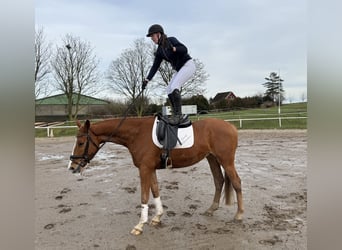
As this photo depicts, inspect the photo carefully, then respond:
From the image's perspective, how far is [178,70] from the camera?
3.39 m

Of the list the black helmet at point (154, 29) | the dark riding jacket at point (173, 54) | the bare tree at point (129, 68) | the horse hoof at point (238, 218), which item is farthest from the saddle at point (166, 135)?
the bare tree at point (129, 68)

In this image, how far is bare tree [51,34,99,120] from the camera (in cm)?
1270

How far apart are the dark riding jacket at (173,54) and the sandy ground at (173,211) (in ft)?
6.32

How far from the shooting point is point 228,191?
366cm

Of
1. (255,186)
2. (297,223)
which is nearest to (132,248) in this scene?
(297,223)

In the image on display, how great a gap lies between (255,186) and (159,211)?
2.36 meters

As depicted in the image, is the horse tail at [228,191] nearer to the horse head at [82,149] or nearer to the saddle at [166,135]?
the saddle at [166,135]

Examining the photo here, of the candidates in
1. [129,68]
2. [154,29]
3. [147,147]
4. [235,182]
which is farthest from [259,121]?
[154,29]

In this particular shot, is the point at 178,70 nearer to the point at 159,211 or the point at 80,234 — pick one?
the point at 159,211

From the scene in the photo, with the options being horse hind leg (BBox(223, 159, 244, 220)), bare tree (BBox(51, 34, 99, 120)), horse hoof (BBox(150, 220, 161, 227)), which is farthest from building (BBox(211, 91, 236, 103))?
horse hoof (BBox(150, 220, 161, 227))

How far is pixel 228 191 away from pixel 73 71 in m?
13.5

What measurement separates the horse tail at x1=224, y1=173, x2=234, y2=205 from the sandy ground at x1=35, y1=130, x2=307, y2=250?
0.22 metres

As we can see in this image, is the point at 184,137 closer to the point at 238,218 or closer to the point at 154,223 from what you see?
the point at 154,223
